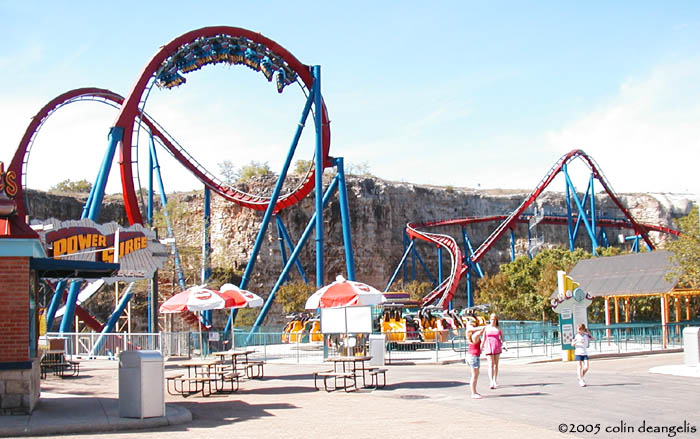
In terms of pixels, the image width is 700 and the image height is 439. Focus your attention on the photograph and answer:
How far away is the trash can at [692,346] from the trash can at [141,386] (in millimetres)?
12149

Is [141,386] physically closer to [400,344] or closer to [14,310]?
[14,310]

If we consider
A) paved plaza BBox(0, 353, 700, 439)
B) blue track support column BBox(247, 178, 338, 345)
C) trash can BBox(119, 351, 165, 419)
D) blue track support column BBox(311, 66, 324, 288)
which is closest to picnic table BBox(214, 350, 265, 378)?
paved plaza BBox(0, 353, 700, 439)

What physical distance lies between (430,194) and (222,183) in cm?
2802

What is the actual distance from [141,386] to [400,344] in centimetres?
1829

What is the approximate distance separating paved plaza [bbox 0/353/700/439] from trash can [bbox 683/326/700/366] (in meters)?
0.30

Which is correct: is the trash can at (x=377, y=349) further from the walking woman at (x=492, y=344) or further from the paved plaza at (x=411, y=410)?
the walking woman at (x=492, y=344)

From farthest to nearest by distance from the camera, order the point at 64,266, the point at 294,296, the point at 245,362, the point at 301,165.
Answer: the point at 301,165 → the point at 294,296 → the point at 245,362 → the point at 64,266

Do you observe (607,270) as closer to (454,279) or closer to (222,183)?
(454,279)

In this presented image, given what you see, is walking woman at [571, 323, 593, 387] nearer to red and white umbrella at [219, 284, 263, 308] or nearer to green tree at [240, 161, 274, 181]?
red and white umbrella at [219, 284, 263, 308]

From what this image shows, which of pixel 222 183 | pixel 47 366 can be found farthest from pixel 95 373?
pixel 222 183

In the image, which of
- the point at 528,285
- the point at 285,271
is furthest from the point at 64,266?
the point at 528,285

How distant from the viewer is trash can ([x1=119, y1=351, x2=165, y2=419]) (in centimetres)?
1038

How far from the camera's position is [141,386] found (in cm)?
1042

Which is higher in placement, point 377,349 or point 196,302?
point 196,302
